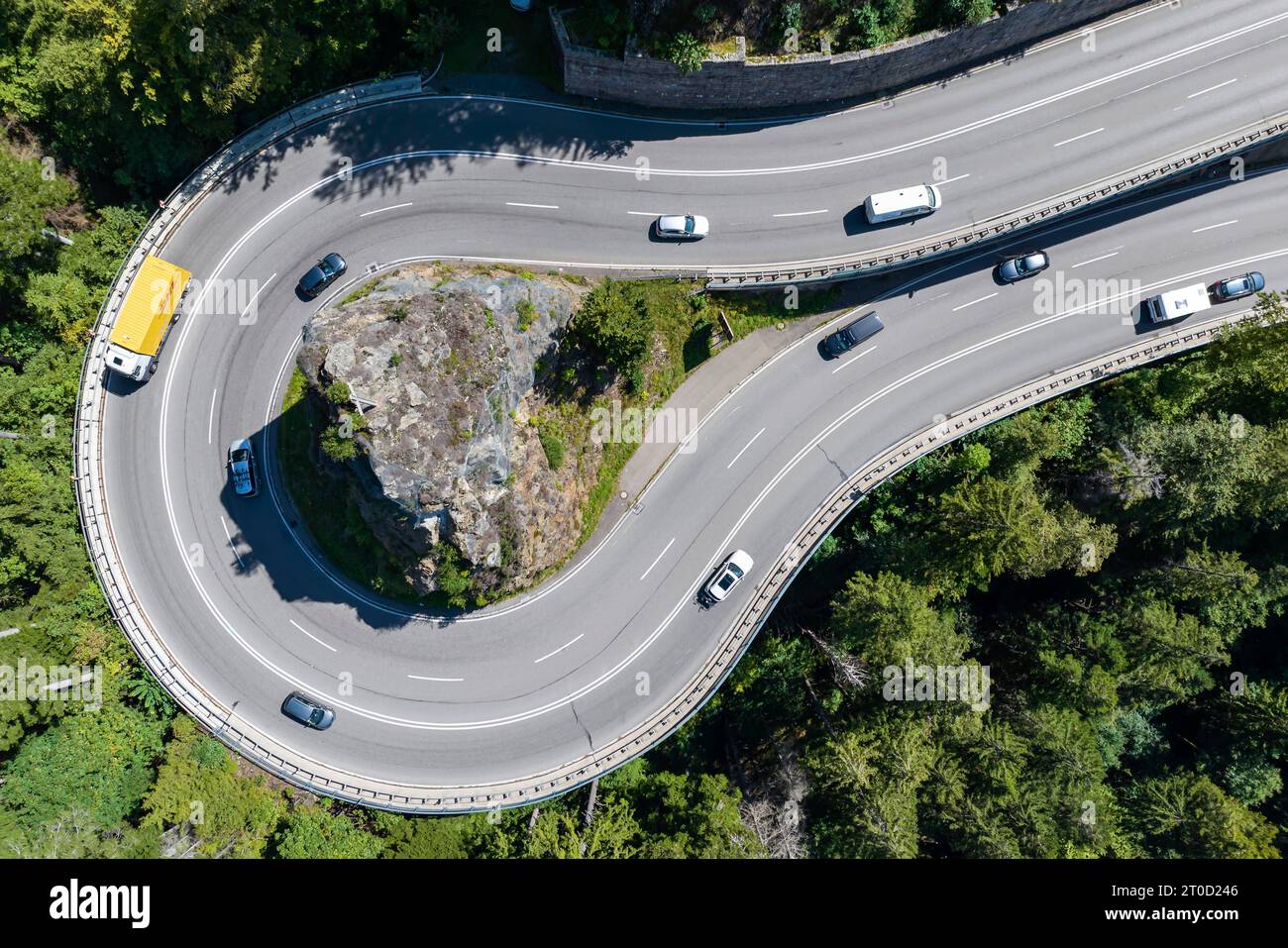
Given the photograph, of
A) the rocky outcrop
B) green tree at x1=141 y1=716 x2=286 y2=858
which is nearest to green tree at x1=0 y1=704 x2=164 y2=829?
green tree at x1=141 y1=716 x2=286 y2=858

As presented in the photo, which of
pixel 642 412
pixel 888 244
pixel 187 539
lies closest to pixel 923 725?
pixel 642 412

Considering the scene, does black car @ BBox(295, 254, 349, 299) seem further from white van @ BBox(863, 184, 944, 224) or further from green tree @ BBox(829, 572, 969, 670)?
green tree @ BBox(829, 572, 969, 670)

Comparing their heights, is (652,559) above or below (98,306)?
below

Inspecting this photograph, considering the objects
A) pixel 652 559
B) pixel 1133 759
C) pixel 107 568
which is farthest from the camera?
pixel 1133 759

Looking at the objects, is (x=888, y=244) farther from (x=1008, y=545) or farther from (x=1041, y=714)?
(x=1041, y=714)

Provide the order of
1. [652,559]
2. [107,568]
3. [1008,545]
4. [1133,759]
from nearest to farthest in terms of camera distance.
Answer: [1008,545]
[107,568]
[652,559]
[1133,759]

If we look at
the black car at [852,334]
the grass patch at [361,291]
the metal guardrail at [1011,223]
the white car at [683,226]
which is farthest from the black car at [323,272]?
the black car at [852,334]

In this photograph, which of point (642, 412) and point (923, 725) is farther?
point (642, 412)
